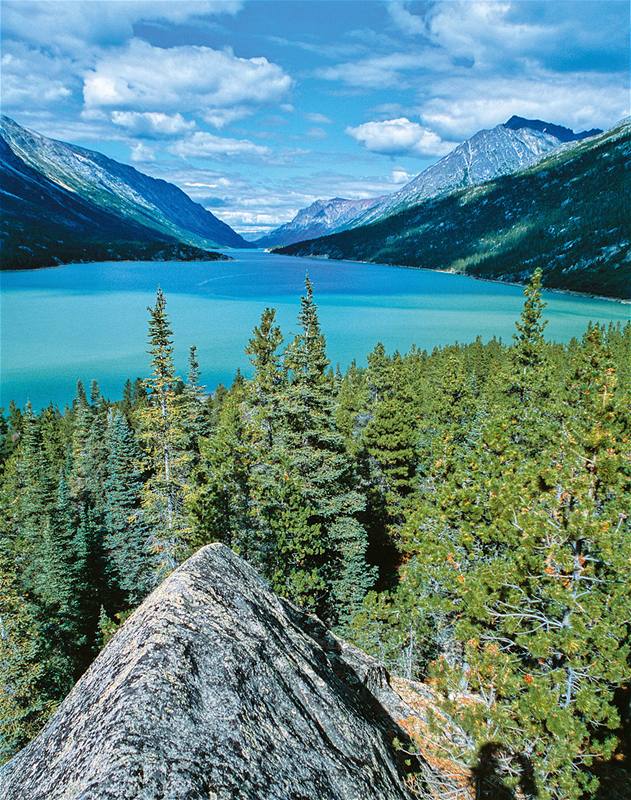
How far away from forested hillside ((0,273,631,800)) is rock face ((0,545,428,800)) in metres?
3.94

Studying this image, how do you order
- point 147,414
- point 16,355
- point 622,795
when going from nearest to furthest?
point 622,795, point 147,414, point 16,355

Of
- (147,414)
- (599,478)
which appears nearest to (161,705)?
(599,478)

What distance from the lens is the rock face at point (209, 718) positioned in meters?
5.03

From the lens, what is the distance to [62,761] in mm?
5523

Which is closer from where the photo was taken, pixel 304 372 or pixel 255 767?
pixel 255 767

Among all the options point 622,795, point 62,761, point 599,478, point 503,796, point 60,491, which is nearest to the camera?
point 62,761

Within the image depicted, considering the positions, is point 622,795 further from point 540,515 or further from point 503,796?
point 540,515

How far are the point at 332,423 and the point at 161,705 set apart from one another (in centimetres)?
2084

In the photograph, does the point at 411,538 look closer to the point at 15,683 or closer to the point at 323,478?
the point at 323,478

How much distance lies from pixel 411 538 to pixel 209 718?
22.7 meters

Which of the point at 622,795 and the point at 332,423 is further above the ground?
the point at 332,423

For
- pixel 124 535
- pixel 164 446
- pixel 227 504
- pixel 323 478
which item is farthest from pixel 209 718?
pixel 124 535

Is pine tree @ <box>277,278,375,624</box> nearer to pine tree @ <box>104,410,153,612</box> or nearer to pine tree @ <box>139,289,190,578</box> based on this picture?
pine tree @ <box>139,289,190,578</box>

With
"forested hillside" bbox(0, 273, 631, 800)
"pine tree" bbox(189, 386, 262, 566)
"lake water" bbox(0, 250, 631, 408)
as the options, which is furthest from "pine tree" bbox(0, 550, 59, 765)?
"lake water" bbox(0, 250, 631, 408)
